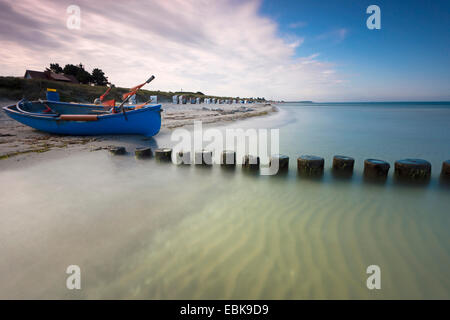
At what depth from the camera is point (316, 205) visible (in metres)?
4.30

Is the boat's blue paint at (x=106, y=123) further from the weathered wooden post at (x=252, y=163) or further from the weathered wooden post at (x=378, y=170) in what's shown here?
the weathered wooden post at (x=378, y=170)

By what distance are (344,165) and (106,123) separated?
10480 millimetres

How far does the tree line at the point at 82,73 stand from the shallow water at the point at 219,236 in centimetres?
7952

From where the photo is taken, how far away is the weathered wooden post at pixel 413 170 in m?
5.42

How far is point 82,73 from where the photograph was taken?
2657 inches

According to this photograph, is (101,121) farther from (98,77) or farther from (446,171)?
(98,77)

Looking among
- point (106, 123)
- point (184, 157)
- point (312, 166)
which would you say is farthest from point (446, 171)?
point (106, 123)

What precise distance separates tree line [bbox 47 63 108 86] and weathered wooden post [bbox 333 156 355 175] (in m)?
83.8

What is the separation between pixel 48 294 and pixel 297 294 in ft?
9.33

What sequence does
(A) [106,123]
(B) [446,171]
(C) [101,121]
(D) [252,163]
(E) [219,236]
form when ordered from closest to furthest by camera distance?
1. (E) [219,236]
2. (B) [446,171]
3. (D) [252,163]
4. (C) [101,121]
5. (A) [106,123]

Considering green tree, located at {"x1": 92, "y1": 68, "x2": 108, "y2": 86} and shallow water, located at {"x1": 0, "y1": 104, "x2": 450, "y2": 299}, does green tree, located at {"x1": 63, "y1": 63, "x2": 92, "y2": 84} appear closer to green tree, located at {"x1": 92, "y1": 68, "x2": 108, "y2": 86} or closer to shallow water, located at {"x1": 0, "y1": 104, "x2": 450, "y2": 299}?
green tree, located at {"x1": 92, "y1": 68, "x2": 108, "y2": 86}

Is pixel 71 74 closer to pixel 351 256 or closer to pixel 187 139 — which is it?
pixel 187 139

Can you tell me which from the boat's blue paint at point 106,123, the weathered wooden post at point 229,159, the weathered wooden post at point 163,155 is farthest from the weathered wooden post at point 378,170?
the boat's blue paint at point 106,123
